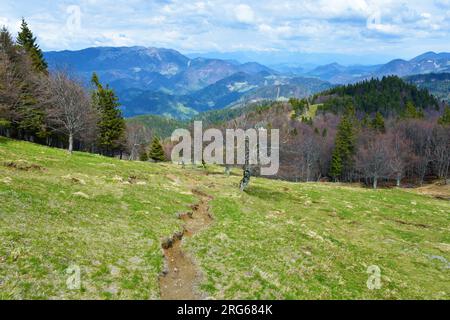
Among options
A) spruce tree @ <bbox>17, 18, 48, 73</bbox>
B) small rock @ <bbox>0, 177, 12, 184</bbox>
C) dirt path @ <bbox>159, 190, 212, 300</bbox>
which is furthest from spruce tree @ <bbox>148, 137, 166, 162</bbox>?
dirt path @ <bbox>159, 190, 212, 300</bbox>

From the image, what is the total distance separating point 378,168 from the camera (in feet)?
345

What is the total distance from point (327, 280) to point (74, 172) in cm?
3144

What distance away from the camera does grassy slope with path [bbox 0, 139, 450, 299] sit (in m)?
16.9

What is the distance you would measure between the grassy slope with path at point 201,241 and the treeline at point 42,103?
20.0 metres

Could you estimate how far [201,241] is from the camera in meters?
24.2

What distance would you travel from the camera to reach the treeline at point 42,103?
59375mm

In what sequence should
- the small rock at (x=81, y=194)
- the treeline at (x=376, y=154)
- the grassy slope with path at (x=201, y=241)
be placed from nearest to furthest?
the grassy slope with path at (x=201, y=241), the small rock at (x=81, y=194), the treeline at (x=376, y=154)

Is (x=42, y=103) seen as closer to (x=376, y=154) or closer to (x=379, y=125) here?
(x=376, y=154)

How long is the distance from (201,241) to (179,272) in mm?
4984

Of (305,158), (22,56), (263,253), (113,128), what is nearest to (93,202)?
(263,253)

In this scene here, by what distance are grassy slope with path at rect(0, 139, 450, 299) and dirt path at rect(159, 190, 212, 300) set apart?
565 millimetres

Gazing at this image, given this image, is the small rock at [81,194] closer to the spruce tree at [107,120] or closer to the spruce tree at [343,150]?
the spruce tree at [107,120]

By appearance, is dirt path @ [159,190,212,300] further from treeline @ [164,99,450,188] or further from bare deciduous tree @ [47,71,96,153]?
treeline @ [164,99,450,188]

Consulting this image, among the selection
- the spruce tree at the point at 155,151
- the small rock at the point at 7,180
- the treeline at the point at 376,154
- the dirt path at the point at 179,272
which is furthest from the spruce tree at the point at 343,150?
the small rock at the point at 7,180
